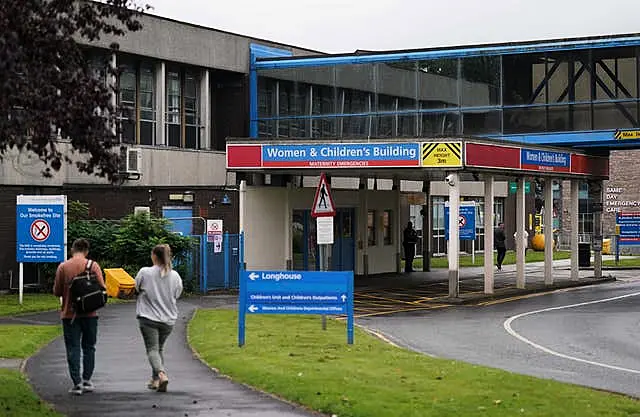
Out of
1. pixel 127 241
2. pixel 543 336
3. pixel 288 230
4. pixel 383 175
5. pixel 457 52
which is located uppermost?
pixel 457 52

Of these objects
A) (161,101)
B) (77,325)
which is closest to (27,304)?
(161,101)

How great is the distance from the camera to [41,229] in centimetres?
2661

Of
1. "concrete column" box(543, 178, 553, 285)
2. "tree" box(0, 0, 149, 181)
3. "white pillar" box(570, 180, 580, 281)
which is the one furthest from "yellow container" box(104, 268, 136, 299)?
"tree" box(0, 0, 149, 181)

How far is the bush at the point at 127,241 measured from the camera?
30.0m

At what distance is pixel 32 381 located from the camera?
46.3ft

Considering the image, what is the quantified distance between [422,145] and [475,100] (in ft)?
30.4

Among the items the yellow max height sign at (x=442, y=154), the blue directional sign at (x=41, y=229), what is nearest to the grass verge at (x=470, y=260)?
the yellow max height sign at (x=442, y=154)

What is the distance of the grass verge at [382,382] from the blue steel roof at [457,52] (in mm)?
20416

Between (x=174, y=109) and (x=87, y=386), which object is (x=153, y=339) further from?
(x=174, y=109)

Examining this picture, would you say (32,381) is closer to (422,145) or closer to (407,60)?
(422,145)

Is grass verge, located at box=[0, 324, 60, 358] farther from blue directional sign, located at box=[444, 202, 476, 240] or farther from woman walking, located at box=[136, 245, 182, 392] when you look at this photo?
blue directional sign, located at box=[444, 202, 476, 240]

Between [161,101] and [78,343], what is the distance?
26165mm

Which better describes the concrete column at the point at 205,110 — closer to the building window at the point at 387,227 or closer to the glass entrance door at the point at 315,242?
the glass entrance door at the point at 315,242

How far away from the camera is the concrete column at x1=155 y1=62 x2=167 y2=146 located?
38344mm
